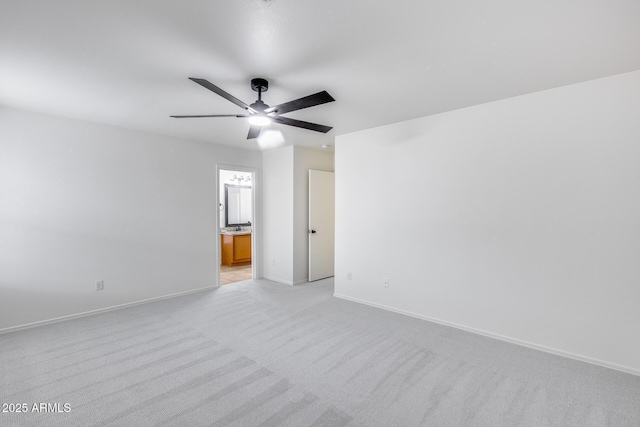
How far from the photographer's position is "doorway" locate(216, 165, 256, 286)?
6.60 m

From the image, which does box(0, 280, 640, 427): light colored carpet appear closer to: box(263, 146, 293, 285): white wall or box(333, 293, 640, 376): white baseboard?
box(333, 293, 640, 376): white baseboard

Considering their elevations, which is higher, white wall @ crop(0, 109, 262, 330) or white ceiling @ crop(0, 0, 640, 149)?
white ceiling @ crop(0, 0, 640, 149)

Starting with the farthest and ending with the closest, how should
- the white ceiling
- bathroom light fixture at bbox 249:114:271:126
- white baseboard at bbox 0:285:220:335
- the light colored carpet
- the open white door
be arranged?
the open white door → white baseboard at bbox 0:285:220:335 → bathroom light fixture at bbox 249:114:271:126 → the light colored carpet → the white ceiling

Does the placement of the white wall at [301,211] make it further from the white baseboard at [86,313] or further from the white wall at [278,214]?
the white baseboard at [86,313]

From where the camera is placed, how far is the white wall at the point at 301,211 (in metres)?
5.06

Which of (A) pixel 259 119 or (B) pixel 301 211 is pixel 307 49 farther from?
(B) pixel 301 211

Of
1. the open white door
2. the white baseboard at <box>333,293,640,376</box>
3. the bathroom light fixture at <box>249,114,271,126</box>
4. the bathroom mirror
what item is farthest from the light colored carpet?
the bathroom mirror

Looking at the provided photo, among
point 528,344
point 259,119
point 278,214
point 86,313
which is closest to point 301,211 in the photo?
point 278,214

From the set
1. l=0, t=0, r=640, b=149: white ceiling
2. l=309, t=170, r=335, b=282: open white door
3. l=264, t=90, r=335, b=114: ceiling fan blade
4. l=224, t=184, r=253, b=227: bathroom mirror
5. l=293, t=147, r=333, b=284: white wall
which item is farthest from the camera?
l=224, t=184, r=253, b=227: bathroom mirror

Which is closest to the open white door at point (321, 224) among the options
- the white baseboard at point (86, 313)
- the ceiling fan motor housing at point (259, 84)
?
the white baseboard at point (86, 313)

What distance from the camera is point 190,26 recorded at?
1753 millimetres

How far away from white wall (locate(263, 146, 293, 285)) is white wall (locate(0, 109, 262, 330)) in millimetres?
991

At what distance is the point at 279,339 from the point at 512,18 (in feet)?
10.2

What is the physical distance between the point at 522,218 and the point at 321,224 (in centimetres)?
316
